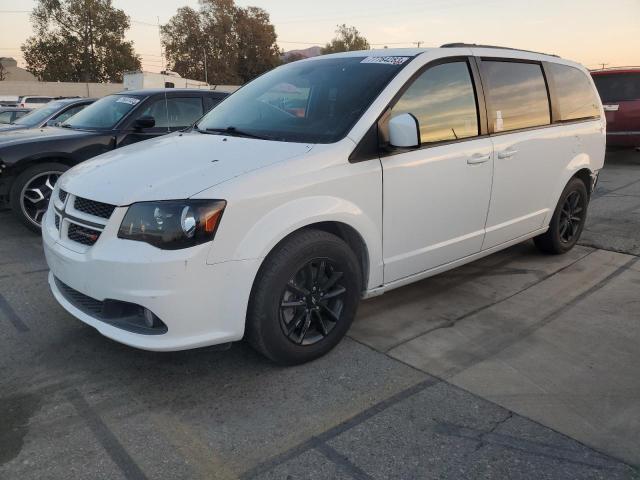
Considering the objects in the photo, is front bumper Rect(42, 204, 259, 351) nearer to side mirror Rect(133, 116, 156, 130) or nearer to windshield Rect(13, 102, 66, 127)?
side mirror Rect(133, 116, 156, 130)

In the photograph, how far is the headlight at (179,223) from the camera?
265 cm

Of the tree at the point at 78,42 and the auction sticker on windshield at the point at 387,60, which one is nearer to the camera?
the auction sticker on windshield at the point at 387,60

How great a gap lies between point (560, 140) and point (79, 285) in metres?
3.97

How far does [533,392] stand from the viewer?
2.95 m

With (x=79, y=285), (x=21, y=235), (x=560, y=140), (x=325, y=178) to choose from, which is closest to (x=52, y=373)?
(x=79, y=285)

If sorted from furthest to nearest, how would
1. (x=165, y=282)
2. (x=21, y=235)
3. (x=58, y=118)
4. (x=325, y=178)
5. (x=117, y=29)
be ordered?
(x=117, y=29) → (x=58, y=118) → (x=21, y=235) → (x=325, y=178) → (x=165, y=282)

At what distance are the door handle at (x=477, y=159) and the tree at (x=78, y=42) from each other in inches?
2525

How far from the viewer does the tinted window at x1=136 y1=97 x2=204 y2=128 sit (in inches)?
269

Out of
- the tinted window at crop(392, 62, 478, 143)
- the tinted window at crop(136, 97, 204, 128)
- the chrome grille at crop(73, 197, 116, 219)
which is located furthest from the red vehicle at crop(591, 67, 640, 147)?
the chrome grille at crop(73, 197, 116, 219)

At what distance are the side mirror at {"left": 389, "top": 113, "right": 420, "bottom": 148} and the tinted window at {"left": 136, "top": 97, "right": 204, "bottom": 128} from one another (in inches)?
167

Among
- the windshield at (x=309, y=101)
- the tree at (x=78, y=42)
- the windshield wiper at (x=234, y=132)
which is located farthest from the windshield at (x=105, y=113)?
the tree at (x=78, y=42)

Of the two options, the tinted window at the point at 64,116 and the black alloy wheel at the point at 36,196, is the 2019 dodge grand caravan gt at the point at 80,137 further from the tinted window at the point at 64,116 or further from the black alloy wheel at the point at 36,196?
the tinted window at the point at 64,116

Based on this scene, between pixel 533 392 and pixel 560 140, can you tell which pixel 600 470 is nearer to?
pixel 533 392

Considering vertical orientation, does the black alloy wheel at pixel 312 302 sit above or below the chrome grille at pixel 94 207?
below
